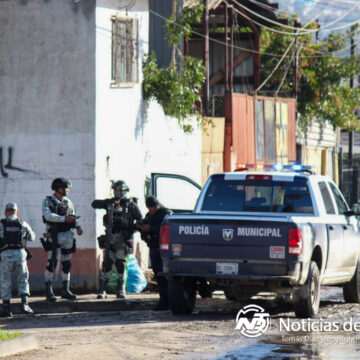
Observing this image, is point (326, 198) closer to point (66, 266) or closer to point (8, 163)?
point (66, 266)

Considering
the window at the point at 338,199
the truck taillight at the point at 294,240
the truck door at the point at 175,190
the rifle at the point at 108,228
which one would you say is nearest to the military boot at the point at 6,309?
the rifle at the point at 108,228

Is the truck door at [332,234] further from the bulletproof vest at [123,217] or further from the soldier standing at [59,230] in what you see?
the soldier standing at [59,230]

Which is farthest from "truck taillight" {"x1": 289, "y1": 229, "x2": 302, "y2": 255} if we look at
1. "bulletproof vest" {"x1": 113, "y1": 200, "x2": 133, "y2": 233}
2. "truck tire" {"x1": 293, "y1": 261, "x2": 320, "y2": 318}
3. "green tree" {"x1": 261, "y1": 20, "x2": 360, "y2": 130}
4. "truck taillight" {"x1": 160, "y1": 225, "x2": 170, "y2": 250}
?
"green tree" {"x1": 261, "y1": 20, "x2": 360, "y2": 130}

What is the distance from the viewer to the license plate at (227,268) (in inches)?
477

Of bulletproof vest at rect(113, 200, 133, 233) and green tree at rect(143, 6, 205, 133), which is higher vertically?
green tree at rect(143, 6, 205, 133)

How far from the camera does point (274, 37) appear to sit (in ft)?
104

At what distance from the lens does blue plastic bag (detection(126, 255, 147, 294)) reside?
15578 mm

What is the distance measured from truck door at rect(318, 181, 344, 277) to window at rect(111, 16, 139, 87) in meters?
4.32

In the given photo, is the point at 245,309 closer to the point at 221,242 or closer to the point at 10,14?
the point at 221,242

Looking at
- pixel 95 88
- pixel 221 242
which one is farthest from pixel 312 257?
pixel 95 88

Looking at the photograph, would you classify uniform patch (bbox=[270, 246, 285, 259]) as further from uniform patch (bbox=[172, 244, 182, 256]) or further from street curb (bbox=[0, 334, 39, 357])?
→ street curb (bbox=[0, 334, 39, 357])

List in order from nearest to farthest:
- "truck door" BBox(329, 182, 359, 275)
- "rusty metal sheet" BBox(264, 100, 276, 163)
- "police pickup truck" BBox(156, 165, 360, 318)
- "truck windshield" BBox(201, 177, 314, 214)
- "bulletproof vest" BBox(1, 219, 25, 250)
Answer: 1. "police pickup truck" BBox(156, 165, 360, 318)
2. "bulletproof vest" BBox(1, 219, 25, 250)
3. "truck windshield" BBox(201, 177, 314, 214)
4. "truck door" BBox(329, 182, 359, 275)
5. "rusty metal sheet" BBox(264, 100, 276, 163)

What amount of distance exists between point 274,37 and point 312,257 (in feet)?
65.4

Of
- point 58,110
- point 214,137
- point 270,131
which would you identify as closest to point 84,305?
point 58,110
